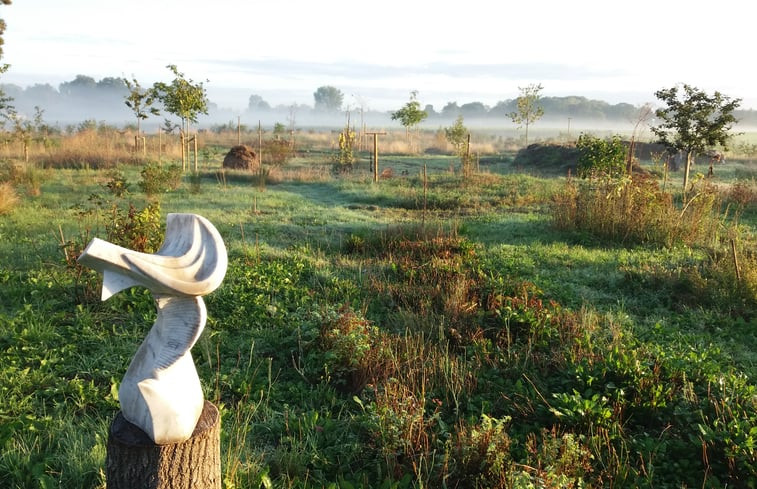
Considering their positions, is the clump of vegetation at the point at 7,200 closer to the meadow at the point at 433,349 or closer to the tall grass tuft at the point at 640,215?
the meadow at the point at 433,349

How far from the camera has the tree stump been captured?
2156 millimetres

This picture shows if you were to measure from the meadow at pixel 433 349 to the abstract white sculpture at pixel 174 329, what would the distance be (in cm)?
82

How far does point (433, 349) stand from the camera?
185 inches

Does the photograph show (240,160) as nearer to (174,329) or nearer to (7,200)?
(7,200)

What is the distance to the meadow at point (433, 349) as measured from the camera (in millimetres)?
3115

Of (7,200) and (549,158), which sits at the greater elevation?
(549,158)

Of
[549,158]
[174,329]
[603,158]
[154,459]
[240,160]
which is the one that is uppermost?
[603,158]

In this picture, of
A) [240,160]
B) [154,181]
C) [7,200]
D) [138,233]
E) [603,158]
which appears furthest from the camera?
[240,160]

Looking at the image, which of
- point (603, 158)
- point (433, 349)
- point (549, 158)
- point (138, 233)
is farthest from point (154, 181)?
point (549, 158)

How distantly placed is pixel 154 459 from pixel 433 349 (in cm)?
287

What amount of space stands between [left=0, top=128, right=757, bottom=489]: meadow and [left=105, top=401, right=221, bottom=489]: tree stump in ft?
1.90

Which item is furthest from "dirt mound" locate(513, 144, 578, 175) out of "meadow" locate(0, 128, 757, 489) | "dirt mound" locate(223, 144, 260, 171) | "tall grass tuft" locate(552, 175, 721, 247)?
"meadow" locate(0, 128, 757, 489)

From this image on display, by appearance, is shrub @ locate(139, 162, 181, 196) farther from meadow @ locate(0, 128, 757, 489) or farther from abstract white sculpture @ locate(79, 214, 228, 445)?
abstract white sculpture @ locate(79, 214, 228, 445)

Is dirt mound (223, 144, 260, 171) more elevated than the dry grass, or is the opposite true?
dirt mound (223, 144, 260, 171)
